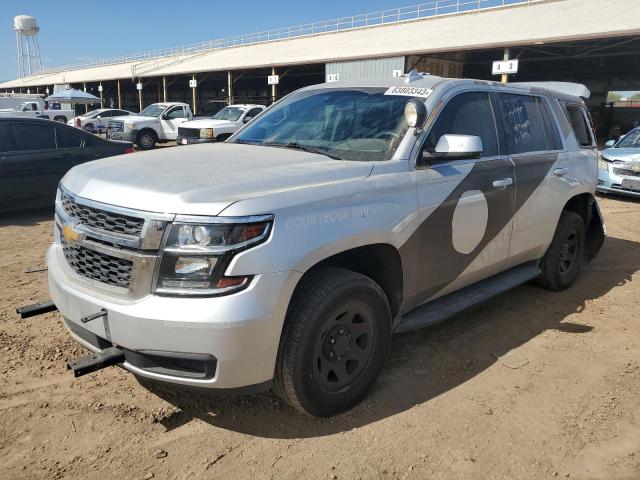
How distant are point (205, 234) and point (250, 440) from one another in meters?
1.19

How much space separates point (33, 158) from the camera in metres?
7.97

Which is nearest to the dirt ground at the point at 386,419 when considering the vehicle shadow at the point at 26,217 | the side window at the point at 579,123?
the side window at the point at 579,123

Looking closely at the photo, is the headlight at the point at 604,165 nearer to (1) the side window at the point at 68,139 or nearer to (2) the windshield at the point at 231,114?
(1) the side window at the point at 68,139

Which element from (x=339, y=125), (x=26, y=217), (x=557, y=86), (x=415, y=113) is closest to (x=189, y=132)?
(x=26, y=217)

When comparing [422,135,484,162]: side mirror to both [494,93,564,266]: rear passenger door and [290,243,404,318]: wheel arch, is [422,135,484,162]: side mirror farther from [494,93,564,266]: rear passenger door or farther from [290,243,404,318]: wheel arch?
[494,93,564,266]: rear passenger door

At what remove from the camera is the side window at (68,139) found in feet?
27.6

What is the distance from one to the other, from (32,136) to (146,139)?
12.5m

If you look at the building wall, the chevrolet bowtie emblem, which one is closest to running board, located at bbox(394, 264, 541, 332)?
the chevrolet bowtie emblem

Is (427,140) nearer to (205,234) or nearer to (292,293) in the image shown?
(292,293)

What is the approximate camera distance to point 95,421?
295 cm

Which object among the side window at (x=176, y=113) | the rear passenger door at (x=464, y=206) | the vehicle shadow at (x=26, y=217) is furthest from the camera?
the side window at (x=176, y=113)

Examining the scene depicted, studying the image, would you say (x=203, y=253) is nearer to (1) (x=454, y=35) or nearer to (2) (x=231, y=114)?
(2) (x=231, y=114)

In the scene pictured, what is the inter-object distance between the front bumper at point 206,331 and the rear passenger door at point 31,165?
6.25 meters

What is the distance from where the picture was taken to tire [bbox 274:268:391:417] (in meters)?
2.68
